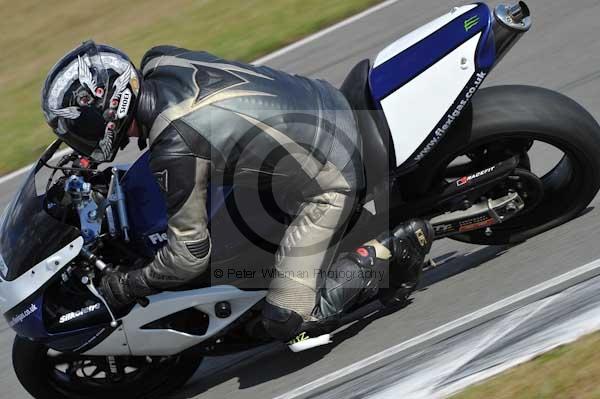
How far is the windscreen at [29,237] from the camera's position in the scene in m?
4.48

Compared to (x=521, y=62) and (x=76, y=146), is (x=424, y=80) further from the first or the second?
(x=521, y=62)

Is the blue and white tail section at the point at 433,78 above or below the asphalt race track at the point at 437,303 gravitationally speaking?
Answer: above

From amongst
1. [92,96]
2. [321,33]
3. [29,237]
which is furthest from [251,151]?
[321,33]

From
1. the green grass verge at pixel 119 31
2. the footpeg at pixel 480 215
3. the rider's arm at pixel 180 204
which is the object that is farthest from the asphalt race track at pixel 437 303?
the green grass verge at pixel 119 31

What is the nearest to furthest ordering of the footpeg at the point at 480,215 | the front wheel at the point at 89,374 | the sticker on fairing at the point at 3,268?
1. the sticker on fairing at the point at 3,268
2. the front wheel at the point at 89,374
3. the footpeg at the point at 480,215

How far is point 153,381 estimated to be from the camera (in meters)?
5.00

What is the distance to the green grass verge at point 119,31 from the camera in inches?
357

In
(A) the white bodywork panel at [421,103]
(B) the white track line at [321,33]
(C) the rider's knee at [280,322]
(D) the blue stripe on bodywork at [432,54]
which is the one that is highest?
(B) the white track line at [321,33]

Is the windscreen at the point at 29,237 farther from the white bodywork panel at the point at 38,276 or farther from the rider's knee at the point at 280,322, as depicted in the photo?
the rider's knee at the point at 280,322

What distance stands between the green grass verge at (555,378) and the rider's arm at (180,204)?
133cm

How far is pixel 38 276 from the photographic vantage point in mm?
4480

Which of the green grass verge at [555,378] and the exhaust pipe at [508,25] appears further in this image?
the exhaust pipe at [508,25]

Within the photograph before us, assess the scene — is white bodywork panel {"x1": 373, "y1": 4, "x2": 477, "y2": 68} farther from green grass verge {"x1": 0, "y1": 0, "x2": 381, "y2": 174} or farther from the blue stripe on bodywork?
green grass verge {"x1": 0, "y1": 0, "x2": 381, "y2": 174}

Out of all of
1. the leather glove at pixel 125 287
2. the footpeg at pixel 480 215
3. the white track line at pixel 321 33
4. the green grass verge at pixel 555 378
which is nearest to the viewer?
the green grass verge at pixel 555 378
